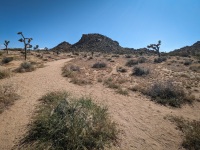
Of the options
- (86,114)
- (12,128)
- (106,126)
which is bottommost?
(12,128)

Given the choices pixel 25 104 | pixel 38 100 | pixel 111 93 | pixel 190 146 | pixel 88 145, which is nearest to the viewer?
pixel 88 145

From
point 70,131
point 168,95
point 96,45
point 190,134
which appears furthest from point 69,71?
point 96,45

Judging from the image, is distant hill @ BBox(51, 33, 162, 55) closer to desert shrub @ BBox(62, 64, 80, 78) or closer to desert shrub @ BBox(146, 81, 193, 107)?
desert shrub @ BBox(62, 64, 80, 78)

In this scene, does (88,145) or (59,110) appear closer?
(88,145)

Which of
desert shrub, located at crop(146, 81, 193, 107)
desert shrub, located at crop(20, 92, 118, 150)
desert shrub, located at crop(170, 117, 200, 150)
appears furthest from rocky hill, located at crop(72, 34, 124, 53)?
desert shrub, located at crop(20, 92, 118, 150)

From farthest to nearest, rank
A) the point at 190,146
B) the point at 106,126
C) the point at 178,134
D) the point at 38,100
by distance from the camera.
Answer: the point at 38,100
the point at 178,134
the point at 106,126
the point at 190,146

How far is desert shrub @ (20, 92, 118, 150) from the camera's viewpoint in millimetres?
3805

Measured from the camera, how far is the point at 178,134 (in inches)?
193

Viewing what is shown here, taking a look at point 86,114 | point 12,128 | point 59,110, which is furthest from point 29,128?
point 86,114

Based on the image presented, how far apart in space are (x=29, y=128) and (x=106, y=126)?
2.73 meters

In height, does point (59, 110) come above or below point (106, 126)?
above

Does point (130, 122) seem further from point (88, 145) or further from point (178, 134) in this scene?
point (88, 145)

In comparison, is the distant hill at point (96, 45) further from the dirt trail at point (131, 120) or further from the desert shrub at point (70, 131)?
the desert shrub at point (70, 131)

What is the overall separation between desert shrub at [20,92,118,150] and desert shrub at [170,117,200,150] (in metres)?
2.29
